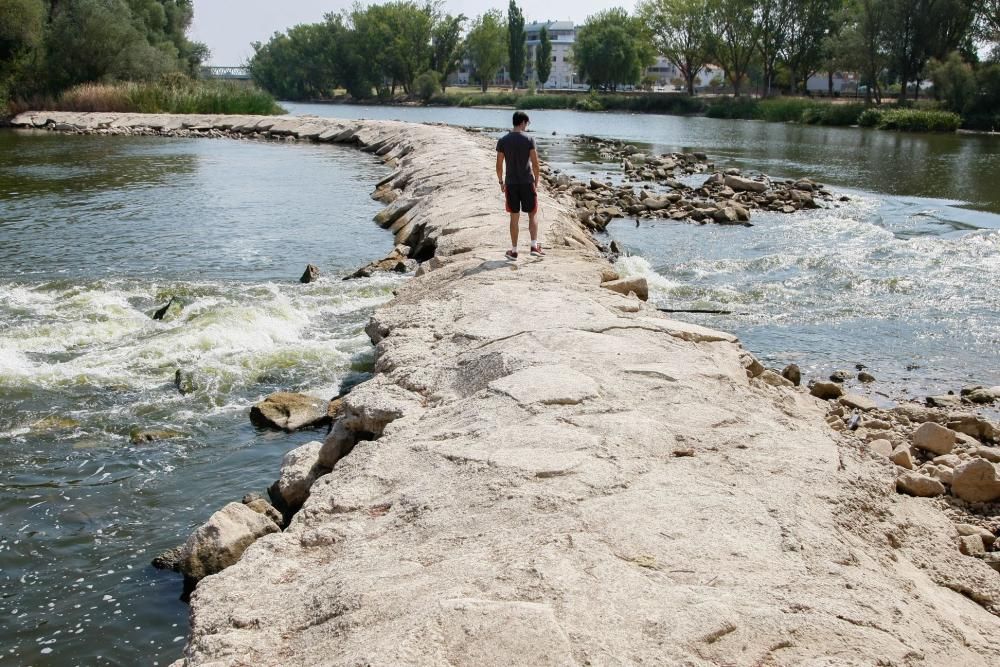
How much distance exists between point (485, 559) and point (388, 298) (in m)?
7.20

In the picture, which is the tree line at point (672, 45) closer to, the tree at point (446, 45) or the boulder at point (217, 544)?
the tree at point (446, 45)

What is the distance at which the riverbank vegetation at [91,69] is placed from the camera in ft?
141

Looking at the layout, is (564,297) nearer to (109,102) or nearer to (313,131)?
(313,131)

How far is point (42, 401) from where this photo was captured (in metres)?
7.11

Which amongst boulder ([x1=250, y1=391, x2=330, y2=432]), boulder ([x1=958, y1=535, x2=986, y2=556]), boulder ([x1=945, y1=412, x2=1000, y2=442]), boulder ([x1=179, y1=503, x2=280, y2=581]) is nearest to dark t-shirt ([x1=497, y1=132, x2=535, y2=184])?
boulder ([x1=250, y1=391, x2=330, y2=432])

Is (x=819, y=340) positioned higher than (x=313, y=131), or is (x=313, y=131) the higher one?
(x=313, y=131)

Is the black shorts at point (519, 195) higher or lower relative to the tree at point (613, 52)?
lower

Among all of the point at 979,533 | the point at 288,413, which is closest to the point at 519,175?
the point at 288,413

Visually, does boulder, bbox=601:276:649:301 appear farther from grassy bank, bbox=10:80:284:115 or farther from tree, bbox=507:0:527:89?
tree, bbox=507:0:527:89

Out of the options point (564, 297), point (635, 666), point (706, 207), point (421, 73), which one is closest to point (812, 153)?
point (706, 207)

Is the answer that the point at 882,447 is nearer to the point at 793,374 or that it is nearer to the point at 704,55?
the point at 793,374

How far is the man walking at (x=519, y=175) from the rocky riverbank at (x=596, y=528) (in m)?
3.41

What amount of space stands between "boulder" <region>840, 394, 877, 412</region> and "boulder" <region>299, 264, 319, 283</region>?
6836mm

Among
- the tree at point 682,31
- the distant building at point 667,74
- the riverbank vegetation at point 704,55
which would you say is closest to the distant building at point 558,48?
the distant building at point 667,74
